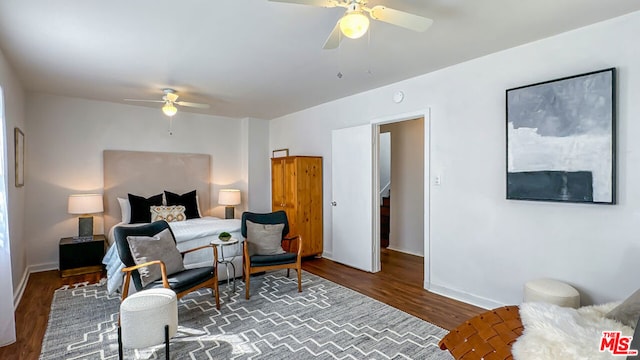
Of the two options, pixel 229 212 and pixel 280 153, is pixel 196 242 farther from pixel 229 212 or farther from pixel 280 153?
pixel 280 153

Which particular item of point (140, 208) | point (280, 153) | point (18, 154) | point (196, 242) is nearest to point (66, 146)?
point (18, 154)

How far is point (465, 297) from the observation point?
3377 mm

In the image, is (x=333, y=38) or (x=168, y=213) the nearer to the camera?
(x=333, y=38)

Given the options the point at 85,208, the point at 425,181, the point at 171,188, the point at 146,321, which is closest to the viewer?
the point at 146,321

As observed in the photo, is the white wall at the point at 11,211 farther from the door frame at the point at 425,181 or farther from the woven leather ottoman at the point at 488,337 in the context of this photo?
the door frame at the point at 425,181

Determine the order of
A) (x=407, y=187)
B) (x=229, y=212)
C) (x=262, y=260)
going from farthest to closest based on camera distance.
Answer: (x=229, y=212) < (x=407, y=187) < (x=262, y=260)

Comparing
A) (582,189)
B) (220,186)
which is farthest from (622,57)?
(220,186)

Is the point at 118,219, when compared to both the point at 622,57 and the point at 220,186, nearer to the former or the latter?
the point at 220,186

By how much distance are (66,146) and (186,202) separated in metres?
1.88

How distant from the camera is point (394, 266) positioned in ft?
15.7

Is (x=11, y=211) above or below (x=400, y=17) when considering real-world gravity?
below

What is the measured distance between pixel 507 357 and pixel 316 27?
248cm

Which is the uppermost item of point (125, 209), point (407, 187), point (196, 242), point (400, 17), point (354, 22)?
point (400, 17)

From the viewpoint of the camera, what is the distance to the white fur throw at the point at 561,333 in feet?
4.71
